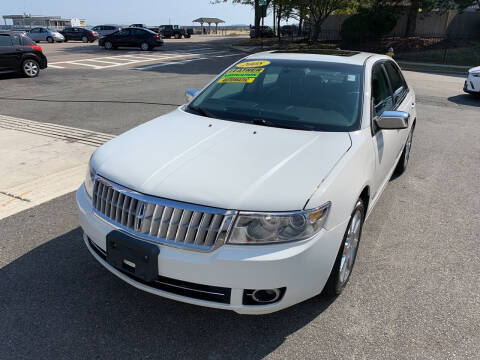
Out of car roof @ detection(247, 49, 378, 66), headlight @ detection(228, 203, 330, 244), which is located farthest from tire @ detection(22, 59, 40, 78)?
headlight @ detection(228, 203, 330, 244)

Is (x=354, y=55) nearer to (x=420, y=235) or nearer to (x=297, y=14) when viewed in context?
(x=420, y=235)

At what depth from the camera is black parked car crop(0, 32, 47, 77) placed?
13789 millimetres

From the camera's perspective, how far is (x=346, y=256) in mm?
3064

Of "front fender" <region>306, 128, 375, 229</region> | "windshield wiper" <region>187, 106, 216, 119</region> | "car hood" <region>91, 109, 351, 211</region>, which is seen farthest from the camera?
"windshield wiper" <region>187, 106, 216, 119</region>

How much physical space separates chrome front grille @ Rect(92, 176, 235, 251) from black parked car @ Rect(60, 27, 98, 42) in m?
41.7

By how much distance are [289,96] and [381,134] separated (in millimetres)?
894

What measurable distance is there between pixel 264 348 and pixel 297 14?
34.9m

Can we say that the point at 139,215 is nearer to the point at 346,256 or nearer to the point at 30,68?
the point at 346,256

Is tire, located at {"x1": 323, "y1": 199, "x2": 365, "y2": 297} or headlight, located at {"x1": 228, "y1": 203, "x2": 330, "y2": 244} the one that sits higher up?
headlight, located at {"x1": 228, "y1": 203, "x2": 330, "y2": 244}

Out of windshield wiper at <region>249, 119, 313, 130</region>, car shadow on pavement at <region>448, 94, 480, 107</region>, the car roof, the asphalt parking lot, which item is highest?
the car roof

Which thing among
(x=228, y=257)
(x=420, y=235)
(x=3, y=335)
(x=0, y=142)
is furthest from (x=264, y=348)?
(x=0, y=142)

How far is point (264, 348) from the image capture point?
2615mm

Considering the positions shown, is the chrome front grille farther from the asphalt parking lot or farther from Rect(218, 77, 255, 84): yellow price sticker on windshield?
Rect(218, 77, 255, 84): yellow price sticker on windshield

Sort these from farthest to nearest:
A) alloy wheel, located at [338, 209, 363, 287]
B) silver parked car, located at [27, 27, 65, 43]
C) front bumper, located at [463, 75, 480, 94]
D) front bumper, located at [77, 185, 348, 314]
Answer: silver parked car, located at [27, 27, 65, 43]
front bumper, located at [463, 75, 480, 94]
alloy wheel, located at [338, 209, 363, 287]
front bumper, located at [77, 185, 348, 314]
